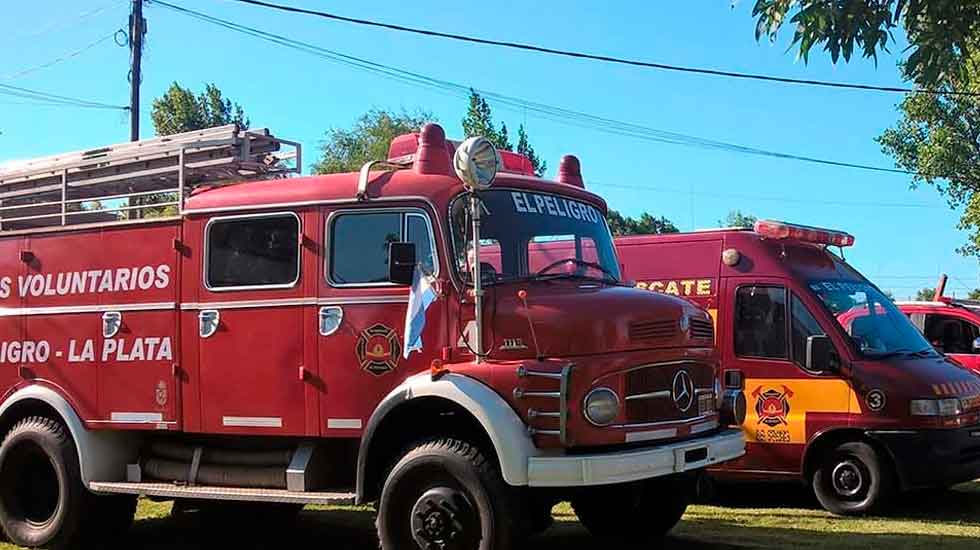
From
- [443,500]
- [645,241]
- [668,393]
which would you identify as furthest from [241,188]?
[645,241]

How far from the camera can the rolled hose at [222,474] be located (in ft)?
23.6

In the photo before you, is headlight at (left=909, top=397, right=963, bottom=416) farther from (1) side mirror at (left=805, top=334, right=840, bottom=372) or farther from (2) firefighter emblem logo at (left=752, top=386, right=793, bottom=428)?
(2) firefighter emblem logo at (left=752, top=386, right=793, bottom=428)

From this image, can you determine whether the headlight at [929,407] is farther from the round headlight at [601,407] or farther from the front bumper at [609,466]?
the round headlight at [601,407]

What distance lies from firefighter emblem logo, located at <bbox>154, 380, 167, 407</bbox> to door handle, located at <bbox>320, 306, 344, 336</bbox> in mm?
1526

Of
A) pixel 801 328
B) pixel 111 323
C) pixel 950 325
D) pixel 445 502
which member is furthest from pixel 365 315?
pixel 950 325

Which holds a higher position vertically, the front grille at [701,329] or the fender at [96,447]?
the front grille at [701,329]

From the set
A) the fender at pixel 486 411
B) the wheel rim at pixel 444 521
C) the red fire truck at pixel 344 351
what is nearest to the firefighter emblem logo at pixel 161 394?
the red fire truck at pixel 344 351

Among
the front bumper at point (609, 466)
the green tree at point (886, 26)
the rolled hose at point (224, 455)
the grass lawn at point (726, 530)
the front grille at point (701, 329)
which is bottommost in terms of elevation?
the grass lawn at point (726, 530)

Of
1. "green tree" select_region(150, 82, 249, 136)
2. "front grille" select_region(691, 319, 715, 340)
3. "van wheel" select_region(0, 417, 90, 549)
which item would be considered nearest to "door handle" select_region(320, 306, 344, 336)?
"front grille" select_region(691, 319, 715, 340)

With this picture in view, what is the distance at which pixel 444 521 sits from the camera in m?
6.18

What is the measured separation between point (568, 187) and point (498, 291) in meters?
1.41

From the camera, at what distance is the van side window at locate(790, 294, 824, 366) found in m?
9.38

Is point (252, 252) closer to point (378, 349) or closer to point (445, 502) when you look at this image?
point (378, 349)

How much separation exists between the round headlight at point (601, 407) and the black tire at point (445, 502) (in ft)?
2.15
